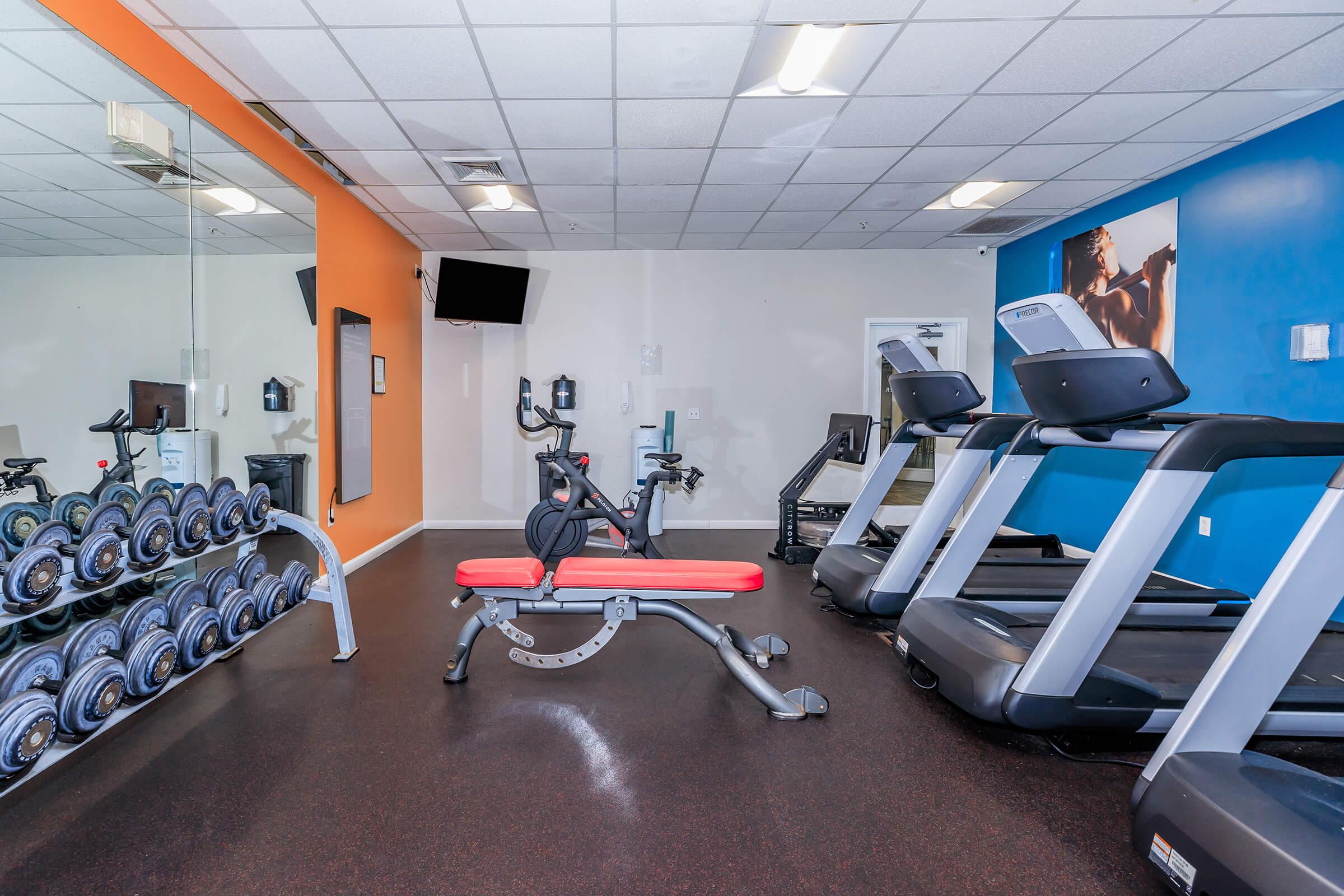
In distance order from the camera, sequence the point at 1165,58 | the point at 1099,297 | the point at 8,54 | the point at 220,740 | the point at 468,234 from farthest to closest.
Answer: the point at 468,234
the point at 1099,297
the point at 1165,58
the point at 220,740
the point at 8,54

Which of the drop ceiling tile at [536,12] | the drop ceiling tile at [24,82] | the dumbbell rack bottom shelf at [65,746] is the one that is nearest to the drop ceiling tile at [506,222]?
the drop ceiling tile at [536,12]

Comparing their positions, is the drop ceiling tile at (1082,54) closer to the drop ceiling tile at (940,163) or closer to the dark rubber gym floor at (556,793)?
the drop ceiling tile at (940,163)

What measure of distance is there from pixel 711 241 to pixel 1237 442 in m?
4.37

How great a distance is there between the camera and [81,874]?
151 cm

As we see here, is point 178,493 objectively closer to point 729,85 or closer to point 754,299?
point 729,85

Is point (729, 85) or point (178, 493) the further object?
point (729, 85)

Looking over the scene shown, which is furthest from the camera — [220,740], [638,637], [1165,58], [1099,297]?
[1099,297]

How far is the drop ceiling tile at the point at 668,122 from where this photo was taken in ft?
9.93

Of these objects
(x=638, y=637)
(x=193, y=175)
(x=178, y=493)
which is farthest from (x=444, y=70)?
(x=638, y=637)

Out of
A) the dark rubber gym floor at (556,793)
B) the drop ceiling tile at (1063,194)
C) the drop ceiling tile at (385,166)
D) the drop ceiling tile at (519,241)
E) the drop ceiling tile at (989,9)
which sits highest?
the drop ceiling tile at (1063,194)

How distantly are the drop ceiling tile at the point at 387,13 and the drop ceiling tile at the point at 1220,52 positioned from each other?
3.09 meters

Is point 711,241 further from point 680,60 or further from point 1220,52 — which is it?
point 1220,52

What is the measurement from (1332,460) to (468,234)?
6040mm

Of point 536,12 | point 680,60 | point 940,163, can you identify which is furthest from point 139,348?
point 940,163
